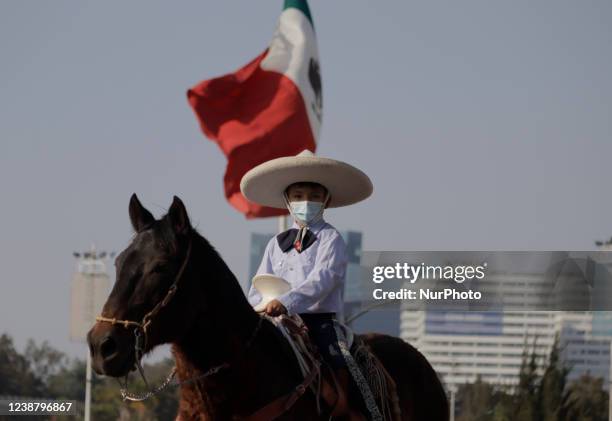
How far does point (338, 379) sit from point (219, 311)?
134 centimetres

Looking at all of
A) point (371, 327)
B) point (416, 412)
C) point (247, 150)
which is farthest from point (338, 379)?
point (371, 327)

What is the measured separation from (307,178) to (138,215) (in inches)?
77.1

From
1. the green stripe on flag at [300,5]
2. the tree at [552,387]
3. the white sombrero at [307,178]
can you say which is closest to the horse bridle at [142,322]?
the white sombrero at [307,178]

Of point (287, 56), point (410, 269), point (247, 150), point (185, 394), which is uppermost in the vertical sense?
point (287, 56)

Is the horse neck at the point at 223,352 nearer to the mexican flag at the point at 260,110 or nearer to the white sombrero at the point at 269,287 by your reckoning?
the white sombrero at the point at 269,287

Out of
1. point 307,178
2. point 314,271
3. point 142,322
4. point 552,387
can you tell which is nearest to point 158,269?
point 142,322

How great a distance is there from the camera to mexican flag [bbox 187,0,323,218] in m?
30.6

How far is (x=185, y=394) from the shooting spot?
319 inches

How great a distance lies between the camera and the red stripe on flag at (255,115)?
30719 mm

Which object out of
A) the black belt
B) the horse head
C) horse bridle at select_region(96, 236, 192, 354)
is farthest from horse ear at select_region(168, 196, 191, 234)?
the black belt

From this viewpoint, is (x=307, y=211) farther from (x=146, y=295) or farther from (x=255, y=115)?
(x=255, y=115)

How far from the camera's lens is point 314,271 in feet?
29.5

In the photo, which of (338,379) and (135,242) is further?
(338,379)

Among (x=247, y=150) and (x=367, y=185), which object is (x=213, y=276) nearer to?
(x=367, y=185)
